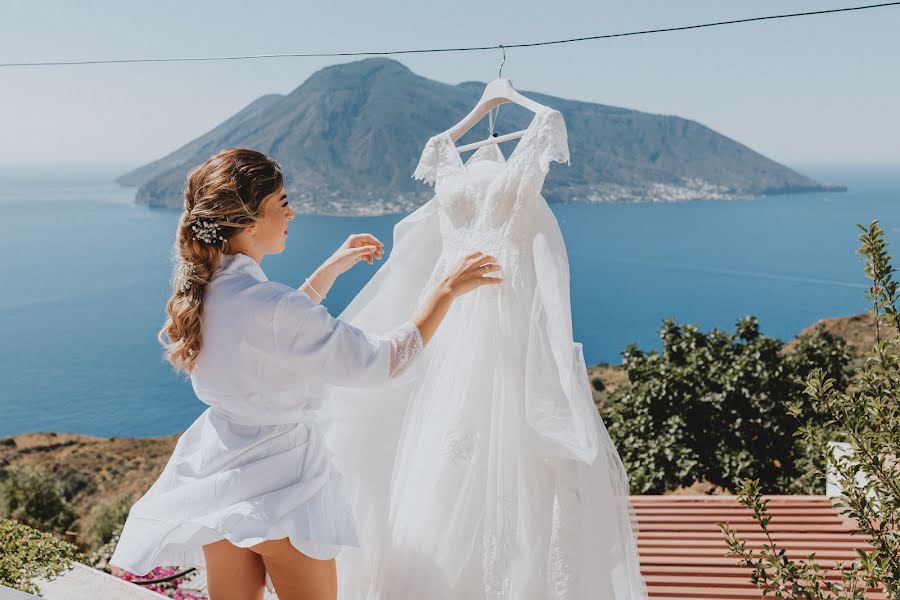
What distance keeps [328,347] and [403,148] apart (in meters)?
79.9

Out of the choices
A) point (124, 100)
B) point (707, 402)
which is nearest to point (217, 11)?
point (124, 100)

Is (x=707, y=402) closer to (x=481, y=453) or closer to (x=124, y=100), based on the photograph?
(x=481, y=453)

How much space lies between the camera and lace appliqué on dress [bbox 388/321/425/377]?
1.45 metres

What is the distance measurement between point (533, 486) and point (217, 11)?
215 ft

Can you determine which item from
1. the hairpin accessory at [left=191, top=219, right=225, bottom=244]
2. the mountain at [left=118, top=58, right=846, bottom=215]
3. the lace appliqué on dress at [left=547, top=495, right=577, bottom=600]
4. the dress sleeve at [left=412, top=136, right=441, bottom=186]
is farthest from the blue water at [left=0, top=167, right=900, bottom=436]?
the hairpin accessory at [left=191, top=219, right=225, bottom=244]

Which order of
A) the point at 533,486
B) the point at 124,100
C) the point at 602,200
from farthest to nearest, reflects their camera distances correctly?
1. the point at 602,200
2. the point at 124,100
3. the point at 533,486

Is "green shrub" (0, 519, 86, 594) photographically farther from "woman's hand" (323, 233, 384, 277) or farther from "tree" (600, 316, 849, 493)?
"tree" (600, 316, 849, 493)

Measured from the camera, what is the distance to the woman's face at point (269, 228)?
1454 millimetres

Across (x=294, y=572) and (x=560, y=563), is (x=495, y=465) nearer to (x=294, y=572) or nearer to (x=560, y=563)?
(x=560, y=563)

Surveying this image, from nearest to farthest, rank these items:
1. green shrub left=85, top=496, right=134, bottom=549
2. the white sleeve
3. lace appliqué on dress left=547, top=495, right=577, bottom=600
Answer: the white sleeve < lace appliqué on dress left=547, top=495, right=577, bottom=600 < green shrub left=85, top=496, right=134, bottom=549

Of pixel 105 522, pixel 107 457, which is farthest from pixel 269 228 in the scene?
pixel 107 457

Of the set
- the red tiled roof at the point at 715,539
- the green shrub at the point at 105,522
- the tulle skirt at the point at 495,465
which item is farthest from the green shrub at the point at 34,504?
the tulle skirt at the point at 495,465

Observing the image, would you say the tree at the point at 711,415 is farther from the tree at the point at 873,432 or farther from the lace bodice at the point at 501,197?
the tree at the point at 873,432

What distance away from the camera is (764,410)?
539 centimetres
